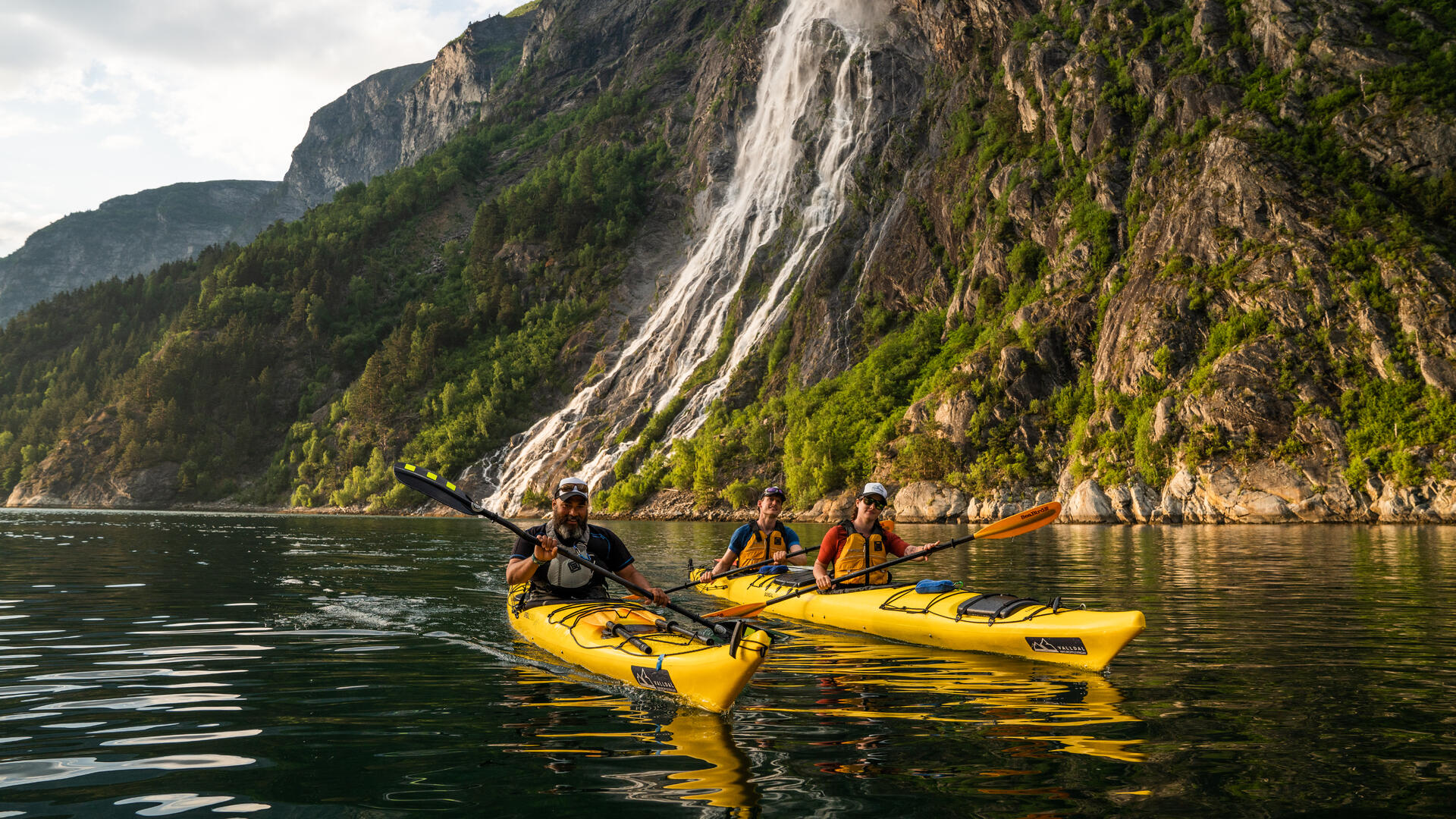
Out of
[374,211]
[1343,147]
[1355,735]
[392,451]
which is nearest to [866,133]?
[1343,147]

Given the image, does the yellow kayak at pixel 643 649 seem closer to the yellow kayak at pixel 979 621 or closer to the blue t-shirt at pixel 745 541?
the yellow kayak at pixel 979 621

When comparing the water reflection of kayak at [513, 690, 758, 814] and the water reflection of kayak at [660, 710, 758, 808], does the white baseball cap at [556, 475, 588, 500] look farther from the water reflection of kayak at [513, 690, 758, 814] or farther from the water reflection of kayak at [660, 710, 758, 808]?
the water reflection of kayak at [660, 710, 758, 808]

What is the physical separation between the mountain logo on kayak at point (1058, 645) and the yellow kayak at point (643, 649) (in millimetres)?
3524

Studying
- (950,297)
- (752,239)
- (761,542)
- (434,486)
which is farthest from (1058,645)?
(752,239)

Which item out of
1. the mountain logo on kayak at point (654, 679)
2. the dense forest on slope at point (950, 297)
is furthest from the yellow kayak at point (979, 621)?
the dense forest on slope at point (950, 297)

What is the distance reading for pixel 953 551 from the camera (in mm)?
27766

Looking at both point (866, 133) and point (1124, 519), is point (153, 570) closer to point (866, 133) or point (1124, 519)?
point (1124, 519)

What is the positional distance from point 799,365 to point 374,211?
2833 inches

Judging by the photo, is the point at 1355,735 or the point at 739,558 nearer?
the point at 1355,735

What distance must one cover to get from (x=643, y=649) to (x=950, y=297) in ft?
196

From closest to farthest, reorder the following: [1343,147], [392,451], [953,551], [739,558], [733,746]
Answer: [733,746]
[739,558]
[953,551]
[1343,147]
[392,451]

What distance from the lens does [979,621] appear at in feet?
34.6

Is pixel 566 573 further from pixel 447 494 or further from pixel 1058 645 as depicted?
pixel 1058 645

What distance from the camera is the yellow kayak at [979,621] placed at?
9.18 m
